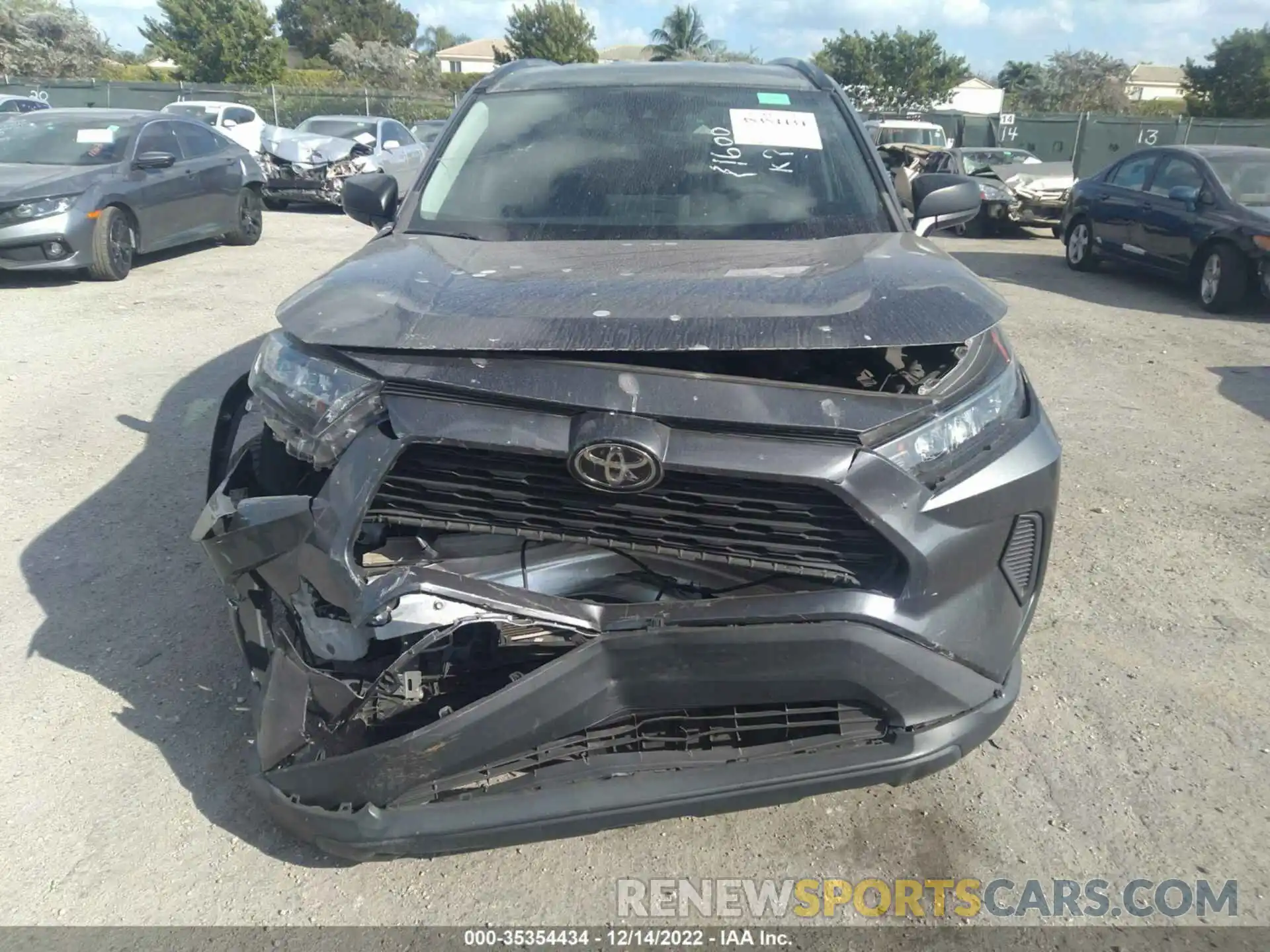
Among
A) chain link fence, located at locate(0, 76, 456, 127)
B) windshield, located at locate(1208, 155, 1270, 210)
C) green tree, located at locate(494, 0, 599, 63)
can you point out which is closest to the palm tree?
green tree, located at locate(494, 0, 599, 63)

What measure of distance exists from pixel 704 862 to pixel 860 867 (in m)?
0.40

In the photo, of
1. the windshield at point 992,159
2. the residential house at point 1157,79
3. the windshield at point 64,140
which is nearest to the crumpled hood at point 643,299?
the windshield at point 64,140

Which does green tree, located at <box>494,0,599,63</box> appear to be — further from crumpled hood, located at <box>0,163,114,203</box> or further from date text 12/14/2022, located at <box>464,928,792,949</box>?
date text 12/14/2022, located at <box>464,928,792,949</box>

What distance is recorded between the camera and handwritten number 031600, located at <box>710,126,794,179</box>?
3.41 metres

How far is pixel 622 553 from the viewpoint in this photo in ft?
7.07

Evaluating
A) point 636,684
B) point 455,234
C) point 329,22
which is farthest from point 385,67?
point 636,684

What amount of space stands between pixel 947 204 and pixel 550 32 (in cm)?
5477

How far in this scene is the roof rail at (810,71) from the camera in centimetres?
398

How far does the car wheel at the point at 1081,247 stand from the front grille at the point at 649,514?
11474mm

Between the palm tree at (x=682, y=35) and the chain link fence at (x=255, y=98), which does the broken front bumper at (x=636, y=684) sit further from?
the palm tree at (x=682, y=35)

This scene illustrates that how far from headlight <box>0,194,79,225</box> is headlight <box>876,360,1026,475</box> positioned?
9220 mm

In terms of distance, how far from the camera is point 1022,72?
253ft

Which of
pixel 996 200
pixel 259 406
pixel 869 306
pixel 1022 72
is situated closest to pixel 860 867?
pixel 869 306

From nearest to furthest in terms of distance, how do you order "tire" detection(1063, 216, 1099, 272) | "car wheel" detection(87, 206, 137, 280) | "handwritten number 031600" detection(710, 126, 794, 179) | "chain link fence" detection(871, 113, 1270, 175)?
"handwritten number 031600" detection(710, 126, 794, 179) → "car wheel" detection(87, 206, 137, 280) → "tire" detection(1063, 216, 1099, 272) → "chain link fence" detection(871, 113, 1270, 175)
